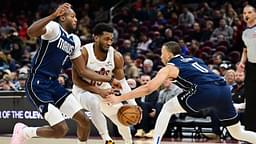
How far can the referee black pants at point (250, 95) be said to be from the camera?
862 centimetres

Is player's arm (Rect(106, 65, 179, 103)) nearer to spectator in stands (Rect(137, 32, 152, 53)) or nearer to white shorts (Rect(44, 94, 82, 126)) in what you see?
white shorts (Rect(44, 94, 82, 126))

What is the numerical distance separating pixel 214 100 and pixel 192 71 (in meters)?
→ 0.42

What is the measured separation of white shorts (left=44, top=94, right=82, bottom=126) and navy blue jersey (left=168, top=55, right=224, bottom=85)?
126 centimetres

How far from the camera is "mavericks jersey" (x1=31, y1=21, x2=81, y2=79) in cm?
736

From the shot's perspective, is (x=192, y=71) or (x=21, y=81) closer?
(x=192, y=71)

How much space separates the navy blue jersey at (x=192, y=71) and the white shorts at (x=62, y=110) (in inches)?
49.5

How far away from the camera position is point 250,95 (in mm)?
8664

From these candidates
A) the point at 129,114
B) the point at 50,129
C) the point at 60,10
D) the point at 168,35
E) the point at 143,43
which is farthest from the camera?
the point at 143,43

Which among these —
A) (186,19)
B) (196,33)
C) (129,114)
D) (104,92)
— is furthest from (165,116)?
(186,19)

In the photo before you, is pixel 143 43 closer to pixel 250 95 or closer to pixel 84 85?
pixel 250 95

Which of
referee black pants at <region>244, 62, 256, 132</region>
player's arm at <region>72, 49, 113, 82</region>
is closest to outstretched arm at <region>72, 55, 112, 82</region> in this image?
player's arm at <region>72, 49, 113, 82</region>

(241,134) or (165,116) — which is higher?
(165,116)

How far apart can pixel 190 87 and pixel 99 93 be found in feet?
3.62

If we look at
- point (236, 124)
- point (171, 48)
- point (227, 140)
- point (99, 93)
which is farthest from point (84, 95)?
point (227, 140)
